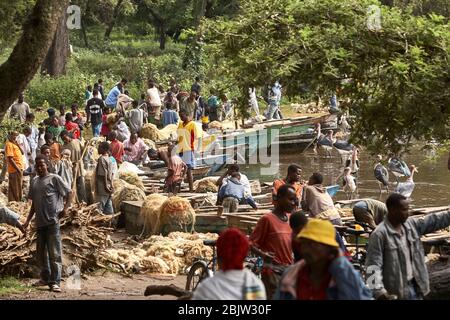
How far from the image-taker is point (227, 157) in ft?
91.7

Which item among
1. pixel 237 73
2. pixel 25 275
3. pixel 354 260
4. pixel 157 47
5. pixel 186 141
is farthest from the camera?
pixel 157 47

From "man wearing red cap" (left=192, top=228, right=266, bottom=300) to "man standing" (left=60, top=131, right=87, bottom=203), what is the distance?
1283 centimetres

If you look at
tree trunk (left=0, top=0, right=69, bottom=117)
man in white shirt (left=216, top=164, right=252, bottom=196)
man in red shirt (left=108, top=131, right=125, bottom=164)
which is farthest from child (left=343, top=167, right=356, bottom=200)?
tree trunk (left=0, top=0, right=69, bottom=117)

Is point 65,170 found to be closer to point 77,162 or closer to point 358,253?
point 77,162

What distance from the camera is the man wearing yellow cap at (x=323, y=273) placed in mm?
6527

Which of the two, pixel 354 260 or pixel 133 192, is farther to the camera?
pixel 133 192

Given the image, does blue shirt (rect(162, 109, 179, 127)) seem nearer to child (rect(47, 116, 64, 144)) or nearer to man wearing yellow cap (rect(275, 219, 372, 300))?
child (rect(47, 116, 64, 144))

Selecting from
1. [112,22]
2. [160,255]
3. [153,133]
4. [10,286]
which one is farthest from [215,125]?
[112,22]

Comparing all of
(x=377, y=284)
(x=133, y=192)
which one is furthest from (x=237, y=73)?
(x=133, y=192)

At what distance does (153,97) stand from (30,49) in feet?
68.8

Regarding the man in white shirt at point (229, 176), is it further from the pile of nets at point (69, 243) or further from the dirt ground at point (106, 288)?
the dirt ground at point (106, 288)

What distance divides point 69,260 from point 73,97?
22358 mm

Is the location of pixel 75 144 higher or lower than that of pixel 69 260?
higher

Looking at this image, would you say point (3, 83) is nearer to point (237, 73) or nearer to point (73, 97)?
point (237, 73)
